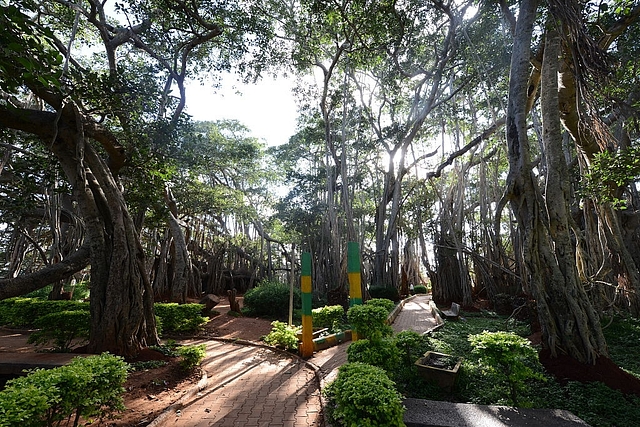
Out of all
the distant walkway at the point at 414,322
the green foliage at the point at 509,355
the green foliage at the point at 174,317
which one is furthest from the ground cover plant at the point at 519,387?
the green foliage at the point at 174,317

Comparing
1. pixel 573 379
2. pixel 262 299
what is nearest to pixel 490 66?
pixel 573 379

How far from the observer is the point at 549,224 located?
3.67 meters

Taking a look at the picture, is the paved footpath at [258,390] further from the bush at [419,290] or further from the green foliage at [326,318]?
the bush at [419,290]

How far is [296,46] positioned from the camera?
948 cm

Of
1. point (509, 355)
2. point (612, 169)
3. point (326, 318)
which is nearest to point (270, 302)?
point (326, 318)

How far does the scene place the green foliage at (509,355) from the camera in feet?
8.72

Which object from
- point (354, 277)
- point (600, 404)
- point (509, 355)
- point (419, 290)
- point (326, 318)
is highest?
point (354, 277)

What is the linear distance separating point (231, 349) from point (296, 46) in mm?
8428

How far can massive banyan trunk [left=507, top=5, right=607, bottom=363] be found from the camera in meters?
3.33

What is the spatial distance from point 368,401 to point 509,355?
4.55 feet

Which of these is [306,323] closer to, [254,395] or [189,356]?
[254,395]

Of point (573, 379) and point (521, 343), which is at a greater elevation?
point (521, 343)

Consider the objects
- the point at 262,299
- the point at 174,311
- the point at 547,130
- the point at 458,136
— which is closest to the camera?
the point at 547,130

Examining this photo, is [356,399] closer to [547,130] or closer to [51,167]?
[547,130]
